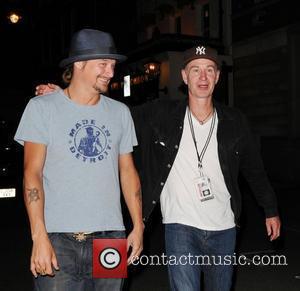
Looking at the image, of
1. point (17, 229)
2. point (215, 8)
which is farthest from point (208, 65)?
point (215, 8)

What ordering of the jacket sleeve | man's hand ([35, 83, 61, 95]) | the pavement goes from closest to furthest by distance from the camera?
man's hand ([35, 83, 61, 95])
the jacket sleeve
the pavement

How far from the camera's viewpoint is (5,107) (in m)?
29.0

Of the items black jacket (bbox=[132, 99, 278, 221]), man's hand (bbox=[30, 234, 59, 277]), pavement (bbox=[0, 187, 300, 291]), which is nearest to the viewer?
man's hand (bbox=[30, 234, 59, 277])

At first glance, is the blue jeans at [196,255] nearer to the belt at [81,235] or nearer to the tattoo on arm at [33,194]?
the belt at [81,235]

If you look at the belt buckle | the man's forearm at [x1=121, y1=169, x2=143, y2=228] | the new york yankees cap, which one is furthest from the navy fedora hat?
the belt buckle

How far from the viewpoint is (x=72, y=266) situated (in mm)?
2904

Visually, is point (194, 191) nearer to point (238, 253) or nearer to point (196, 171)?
point (196, 171)

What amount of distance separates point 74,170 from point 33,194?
270 mm

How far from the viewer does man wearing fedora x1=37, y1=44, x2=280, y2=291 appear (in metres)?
3.67

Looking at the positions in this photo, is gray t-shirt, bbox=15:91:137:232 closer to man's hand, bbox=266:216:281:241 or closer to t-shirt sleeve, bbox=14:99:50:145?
t-shirt sleeve, bbox=14:99:50:145

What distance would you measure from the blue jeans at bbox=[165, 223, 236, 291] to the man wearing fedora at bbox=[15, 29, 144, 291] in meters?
0.73

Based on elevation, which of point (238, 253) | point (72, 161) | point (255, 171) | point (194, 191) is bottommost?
point (238, 253)

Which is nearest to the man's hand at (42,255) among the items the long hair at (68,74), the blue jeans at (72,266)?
the blue jeans at (72,266)

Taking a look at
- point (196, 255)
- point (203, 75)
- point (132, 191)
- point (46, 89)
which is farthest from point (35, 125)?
point (196, 255)
